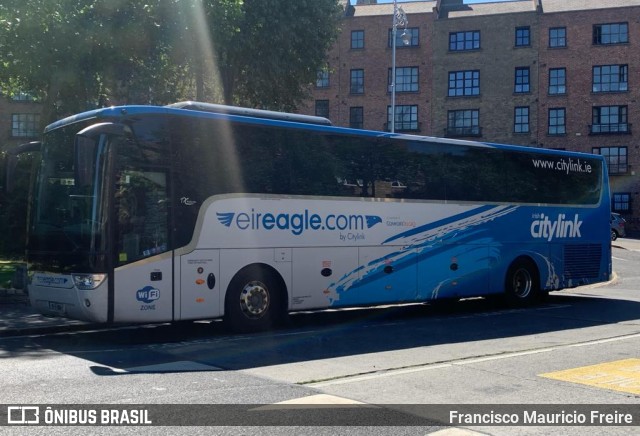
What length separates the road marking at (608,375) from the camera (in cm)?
836

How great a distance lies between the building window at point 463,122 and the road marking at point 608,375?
51.1 metres

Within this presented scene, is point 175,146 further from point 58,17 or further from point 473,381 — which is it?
point 58,17

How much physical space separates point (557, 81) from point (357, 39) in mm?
15210

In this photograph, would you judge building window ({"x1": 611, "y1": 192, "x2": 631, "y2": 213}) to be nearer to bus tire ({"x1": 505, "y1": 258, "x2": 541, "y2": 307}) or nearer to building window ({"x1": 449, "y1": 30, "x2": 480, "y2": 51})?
building window ({"x1": 449, "y1": 30, "x2": 480, "y2": 51})

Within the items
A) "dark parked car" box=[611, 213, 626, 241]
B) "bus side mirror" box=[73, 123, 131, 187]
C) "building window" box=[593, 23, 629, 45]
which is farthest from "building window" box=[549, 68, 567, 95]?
"bus side mirror" box=[73, 123, 131, 187]

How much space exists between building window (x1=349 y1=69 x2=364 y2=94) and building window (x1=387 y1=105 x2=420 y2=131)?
273 centimetres

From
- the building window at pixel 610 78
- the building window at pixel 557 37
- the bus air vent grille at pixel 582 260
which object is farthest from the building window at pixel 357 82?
the bus air vent grille at pixel 582 260

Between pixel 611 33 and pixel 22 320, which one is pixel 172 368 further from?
pixel 611 33

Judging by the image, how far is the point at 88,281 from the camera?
10.9 metres

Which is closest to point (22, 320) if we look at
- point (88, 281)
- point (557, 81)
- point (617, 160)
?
point (88, 281)

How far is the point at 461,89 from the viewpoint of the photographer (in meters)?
60.0

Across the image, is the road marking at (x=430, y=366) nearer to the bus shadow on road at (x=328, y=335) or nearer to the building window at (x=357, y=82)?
the bus shadow on road at (x=328, y=335)

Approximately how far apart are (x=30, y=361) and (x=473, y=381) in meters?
5.27

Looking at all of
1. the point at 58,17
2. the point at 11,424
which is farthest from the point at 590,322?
the point at 58,17
